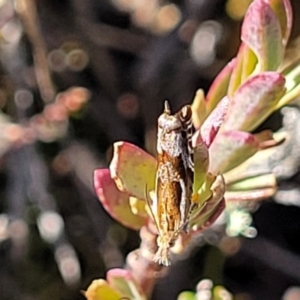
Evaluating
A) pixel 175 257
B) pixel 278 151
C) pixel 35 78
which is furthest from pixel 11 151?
pixel 278 151

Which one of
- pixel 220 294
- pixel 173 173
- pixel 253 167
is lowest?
pixel 220 294

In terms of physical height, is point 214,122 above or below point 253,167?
above

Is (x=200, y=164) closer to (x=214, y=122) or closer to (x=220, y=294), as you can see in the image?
(x=214, y=122)

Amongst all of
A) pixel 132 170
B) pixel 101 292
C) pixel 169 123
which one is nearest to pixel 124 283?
pixel 101 292

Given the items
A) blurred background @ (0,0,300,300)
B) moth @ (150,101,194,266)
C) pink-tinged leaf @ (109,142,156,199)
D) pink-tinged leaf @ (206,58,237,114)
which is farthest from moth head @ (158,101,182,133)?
blurred background @ (0,0,300,300)

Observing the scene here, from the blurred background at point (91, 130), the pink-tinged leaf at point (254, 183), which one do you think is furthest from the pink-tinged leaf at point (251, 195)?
the blurred background at point (91, 130)

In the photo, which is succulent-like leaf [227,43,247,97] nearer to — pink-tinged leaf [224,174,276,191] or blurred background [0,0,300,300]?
pink-tinged leaf [224,174,276,191]

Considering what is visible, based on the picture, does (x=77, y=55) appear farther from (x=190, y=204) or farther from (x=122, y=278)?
(x=190, y=204)

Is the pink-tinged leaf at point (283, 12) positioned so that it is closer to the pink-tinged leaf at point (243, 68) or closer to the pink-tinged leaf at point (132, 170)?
the pink-tinged leaf at point (243, 68)
